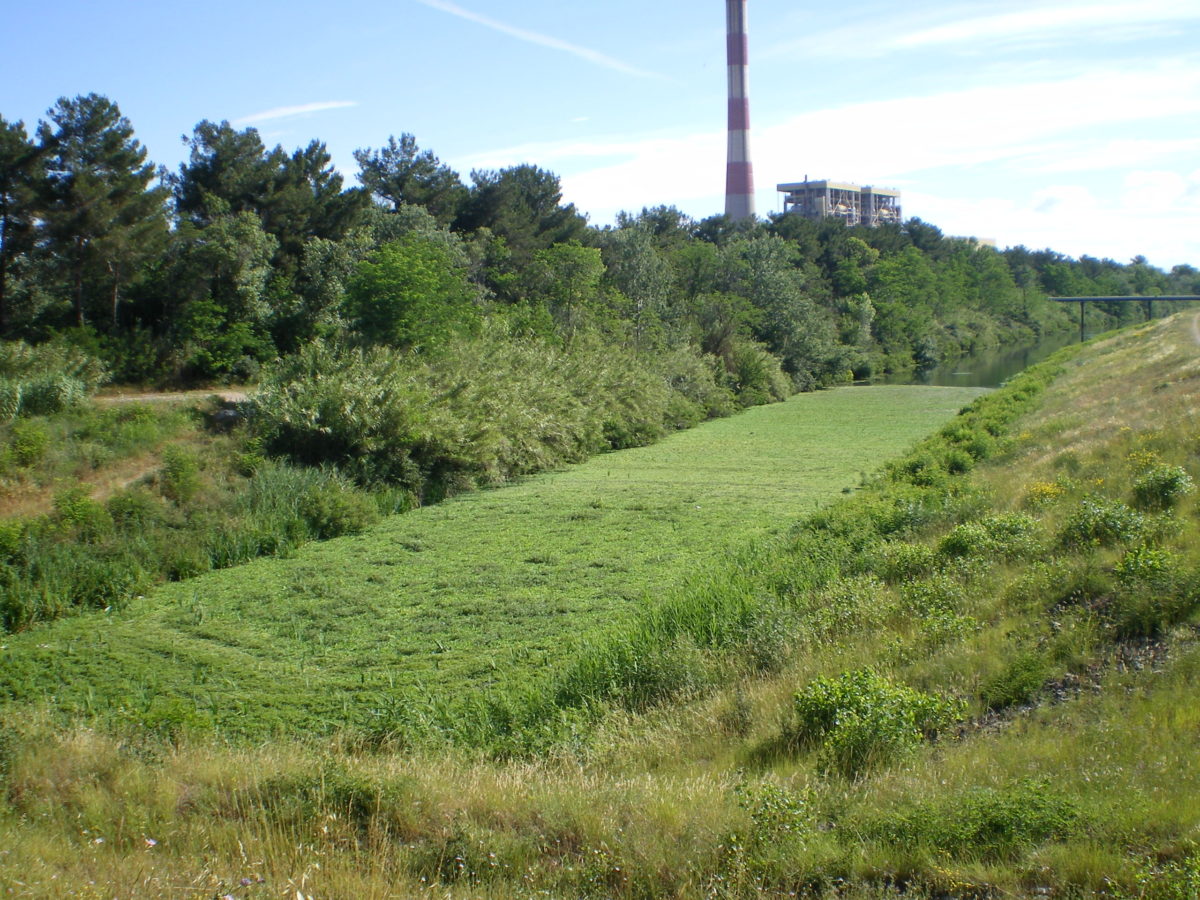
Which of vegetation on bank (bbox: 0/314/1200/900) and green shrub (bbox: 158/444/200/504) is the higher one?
green shrub (bbox: 158/444/200/504)

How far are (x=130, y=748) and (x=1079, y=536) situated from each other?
28.6ft

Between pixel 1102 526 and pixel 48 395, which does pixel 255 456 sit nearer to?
pixel 48 395

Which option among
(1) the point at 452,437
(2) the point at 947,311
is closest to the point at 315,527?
(1) the point at 452,437

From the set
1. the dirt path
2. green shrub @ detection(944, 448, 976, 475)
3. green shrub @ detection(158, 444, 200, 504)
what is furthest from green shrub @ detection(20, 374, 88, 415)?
Result: green shrub @ detection(944, 448, 976, 475)

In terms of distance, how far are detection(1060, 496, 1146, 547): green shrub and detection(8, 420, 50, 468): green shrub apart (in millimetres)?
15293

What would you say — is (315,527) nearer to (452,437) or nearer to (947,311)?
(452,437)

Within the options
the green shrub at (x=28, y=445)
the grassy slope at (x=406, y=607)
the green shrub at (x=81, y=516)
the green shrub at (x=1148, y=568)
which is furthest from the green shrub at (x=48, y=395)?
the green shrub at (x=1148, y=568)

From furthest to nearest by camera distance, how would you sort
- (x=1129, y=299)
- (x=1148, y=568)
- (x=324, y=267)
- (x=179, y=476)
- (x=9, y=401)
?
(x=1129, y=299), (x=324, y=267), (x=9, y=401), (x=179, y=476), (x=1148, y=568)

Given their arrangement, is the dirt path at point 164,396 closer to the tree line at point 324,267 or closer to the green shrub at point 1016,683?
the tree line at point 324,267

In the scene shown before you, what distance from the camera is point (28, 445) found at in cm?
1581

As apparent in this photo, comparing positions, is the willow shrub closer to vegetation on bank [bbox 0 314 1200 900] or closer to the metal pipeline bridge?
vegetation on bank [bbox 0 314 1200 900]

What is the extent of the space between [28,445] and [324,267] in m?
15.1

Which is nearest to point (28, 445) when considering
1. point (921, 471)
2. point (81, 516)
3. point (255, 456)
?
point (81, 516)

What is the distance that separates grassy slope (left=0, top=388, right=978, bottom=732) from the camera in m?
9.69
